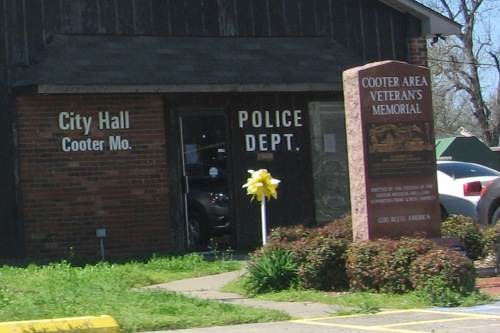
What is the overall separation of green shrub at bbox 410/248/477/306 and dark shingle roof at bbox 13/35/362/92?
659 centimetres

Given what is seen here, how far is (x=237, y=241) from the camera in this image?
57.8 ft

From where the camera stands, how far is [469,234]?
45.2 feet

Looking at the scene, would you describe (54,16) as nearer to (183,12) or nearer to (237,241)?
(183,12)

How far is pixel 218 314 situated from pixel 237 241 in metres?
7.78

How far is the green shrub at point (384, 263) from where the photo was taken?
36.2ft

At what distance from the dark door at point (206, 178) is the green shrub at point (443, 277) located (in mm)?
7126

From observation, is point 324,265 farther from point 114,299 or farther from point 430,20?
point 430,20

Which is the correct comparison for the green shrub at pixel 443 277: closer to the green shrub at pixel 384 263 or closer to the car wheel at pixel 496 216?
the green shrub at pixel 384 263

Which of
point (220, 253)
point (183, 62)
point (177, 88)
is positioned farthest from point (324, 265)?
point (183, 62)

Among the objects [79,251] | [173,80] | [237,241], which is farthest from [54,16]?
[237,241]

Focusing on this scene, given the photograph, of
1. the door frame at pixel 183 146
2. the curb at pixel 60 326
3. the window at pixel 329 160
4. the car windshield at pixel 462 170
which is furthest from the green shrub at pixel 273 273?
the car windshield at pixel 462 170

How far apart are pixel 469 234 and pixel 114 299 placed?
18.1ft

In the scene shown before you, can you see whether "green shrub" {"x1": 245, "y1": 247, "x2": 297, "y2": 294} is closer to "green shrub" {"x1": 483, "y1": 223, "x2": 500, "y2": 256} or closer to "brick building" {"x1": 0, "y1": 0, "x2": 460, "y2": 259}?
"green shrub" {"x1": 483, "y1": 223, "x2": 500, "y2": 256}

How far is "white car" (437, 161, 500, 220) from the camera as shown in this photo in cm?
1925
